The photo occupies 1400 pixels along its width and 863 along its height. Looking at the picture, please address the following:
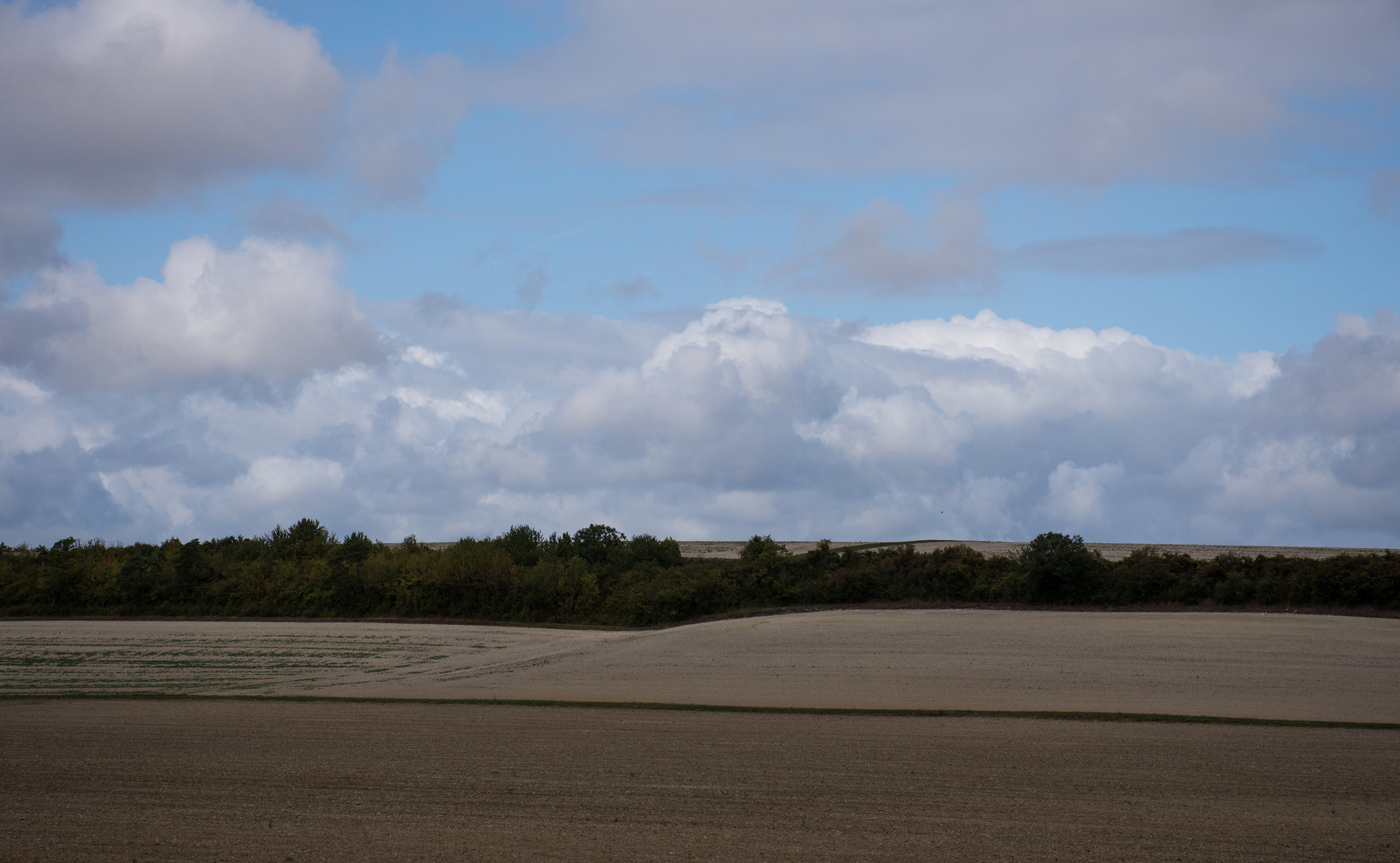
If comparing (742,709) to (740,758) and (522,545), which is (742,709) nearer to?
(740,758)

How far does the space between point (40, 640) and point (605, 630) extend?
30461 millimetres

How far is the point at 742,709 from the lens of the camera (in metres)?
26.0

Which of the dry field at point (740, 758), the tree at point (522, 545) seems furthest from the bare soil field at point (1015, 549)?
the dry field at point (740, 758)

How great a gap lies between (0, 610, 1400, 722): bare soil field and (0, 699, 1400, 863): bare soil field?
15.4ft

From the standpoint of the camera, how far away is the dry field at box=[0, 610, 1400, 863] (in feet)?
44.5

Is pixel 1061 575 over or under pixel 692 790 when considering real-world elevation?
over

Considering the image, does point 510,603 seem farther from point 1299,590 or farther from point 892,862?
point 892,862

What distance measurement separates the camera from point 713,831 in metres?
13.8

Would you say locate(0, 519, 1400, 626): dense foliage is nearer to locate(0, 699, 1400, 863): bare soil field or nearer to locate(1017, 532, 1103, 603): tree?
locate(1017, 532, 1103, 603): tree

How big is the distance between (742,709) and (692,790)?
991cm

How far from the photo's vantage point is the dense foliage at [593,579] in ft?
157

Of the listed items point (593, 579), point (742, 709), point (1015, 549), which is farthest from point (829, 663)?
point (1015, 549)

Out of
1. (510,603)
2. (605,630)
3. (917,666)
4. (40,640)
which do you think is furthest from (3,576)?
(917,666)

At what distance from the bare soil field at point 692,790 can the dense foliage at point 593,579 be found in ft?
87.0
